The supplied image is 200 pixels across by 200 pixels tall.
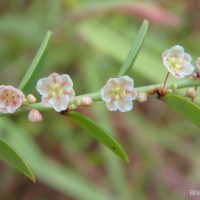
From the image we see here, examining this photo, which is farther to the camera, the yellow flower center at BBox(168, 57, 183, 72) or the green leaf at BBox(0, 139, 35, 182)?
the yellow flower center at BBox(168, 57, 183, 72)

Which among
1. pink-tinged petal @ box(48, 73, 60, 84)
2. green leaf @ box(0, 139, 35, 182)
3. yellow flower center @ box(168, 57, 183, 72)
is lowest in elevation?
green leaf @ box(0, 139, 35, 182)

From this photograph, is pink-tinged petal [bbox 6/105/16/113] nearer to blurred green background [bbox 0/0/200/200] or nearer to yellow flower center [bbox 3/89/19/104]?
yellow flower center [bbox 3/89/19/104]

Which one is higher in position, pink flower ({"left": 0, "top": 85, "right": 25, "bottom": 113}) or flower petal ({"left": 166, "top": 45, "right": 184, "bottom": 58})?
flower petal ({"left": 166, "top": 45, "right": 184, "bottom": 58})

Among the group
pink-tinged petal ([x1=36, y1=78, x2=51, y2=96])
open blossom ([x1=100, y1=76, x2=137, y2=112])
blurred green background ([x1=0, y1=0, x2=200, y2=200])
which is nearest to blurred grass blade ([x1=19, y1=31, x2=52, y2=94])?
pink-tinged petal ([x1=36, y1=78, x2=51, y2=96])

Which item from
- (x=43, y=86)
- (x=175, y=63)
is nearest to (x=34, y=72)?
(x=43, y=86)

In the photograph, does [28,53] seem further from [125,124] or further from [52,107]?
[52,107]

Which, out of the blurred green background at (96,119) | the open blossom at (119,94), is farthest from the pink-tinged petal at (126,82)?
the blurred green background at (96,119)

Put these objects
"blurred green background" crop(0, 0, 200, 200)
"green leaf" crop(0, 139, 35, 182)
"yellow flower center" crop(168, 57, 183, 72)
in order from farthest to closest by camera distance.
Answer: "blurred green background" crop(0, 0, 200, 200) < "yellow flower center" crop(168, 57, 183, 72) < "green leaf" crop(0, 139, 35, 182)
